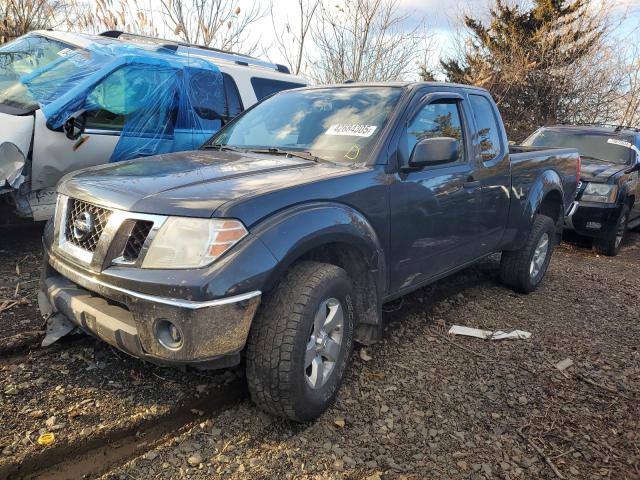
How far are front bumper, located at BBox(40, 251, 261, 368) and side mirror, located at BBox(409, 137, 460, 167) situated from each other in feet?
4.64

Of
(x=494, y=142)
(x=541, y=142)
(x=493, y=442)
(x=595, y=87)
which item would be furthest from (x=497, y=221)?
(x=595, y=87)

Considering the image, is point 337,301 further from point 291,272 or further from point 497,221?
point 497,221

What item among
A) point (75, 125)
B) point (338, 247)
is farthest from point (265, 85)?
point (338, 247)

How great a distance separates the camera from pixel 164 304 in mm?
2182

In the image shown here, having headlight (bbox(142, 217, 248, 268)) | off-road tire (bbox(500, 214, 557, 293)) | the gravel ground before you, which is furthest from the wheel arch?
off-road tire (bbox(500, 214, 557, 293))

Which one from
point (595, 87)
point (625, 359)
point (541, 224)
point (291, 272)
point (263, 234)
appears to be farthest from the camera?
point (595, 87)

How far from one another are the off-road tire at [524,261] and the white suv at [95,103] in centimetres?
351

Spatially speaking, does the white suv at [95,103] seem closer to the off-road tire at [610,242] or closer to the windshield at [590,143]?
the windshield at [590,143]

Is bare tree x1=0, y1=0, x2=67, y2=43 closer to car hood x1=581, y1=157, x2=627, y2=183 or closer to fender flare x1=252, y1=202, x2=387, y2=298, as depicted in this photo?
fender flare x1=252, y1=202, x2=387, y2=298

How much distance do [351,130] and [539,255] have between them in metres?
3.01

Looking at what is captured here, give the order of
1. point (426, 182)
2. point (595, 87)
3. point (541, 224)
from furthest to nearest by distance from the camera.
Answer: point (595, 87) → point (541, 224) → point (426, 182)

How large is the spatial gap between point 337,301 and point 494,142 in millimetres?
2393

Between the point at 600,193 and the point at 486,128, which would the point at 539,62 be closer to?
the point at 600,193

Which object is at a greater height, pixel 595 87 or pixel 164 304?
pixel 595 87
